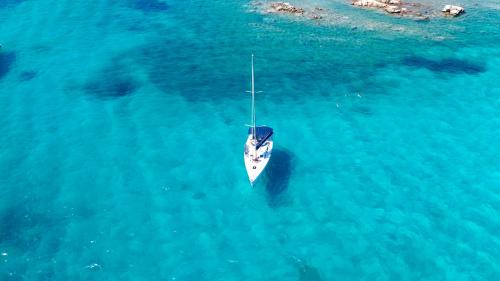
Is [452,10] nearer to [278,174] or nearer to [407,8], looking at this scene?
[407,8]

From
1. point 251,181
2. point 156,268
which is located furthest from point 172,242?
point 251,181

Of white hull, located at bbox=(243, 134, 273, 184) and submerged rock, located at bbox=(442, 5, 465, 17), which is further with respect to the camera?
submerged rock, located at bbox=(442, 5, 465, 17)

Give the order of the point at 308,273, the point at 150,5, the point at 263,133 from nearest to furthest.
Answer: the point at 308,273
the point at 263,133
the point at 150,5

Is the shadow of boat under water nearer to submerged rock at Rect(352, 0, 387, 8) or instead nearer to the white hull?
the white hull

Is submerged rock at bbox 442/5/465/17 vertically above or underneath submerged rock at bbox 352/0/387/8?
underneath

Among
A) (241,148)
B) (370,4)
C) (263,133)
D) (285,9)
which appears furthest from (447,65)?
(241,148)

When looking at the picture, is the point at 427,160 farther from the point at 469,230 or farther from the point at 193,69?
the point at 193,69

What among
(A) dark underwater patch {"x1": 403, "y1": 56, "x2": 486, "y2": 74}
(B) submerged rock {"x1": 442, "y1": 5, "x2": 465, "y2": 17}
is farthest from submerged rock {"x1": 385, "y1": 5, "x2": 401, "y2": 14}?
(A) dark underwater patch {"x1": 403, "y1": 56, "x2": 486, "y2": 74}
